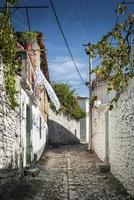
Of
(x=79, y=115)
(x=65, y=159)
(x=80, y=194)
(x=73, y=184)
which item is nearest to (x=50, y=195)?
(x=80, y=194)

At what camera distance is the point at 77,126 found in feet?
143

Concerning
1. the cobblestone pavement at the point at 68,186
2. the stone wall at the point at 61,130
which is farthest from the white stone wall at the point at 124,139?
the stone wall at the point at 61,130

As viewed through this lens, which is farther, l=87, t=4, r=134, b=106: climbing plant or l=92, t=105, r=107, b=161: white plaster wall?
l=92, t=105, r=107, b=161: white plaster wall

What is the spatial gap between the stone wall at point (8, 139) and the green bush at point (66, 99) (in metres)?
22.9

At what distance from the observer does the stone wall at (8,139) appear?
31.7 ft

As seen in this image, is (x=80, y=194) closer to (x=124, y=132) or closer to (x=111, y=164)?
(x=124, y=132)

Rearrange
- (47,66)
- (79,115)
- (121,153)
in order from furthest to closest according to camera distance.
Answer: (79,115), (47,66), (121,153)

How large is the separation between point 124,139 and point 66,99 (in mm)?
25371

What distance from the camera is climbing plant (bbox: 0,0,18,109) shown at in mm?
10477

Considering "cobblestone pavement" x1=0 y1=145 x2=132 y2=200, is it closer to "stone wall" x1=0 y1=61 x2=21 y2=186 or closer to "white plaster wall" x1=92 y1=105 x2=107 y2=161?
"stone wall" x1=0 y1=61 x2=21 y2=186

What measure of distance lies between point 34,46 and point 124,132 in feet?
39.8

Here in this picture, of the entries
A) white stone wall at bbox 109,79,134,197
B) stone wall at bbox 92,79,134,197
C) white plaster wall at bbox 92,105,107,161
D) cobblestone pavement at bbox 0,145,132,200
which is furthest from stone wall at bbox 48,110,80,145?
white stone wall at bbox 109,79,134,197

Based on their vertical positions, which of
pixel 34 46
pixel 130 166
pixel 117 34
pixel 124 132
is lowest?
pixel 130 166

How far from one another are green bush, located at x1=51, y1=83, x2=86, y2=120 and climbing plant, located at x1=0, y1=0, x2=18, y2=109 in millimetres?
24259
